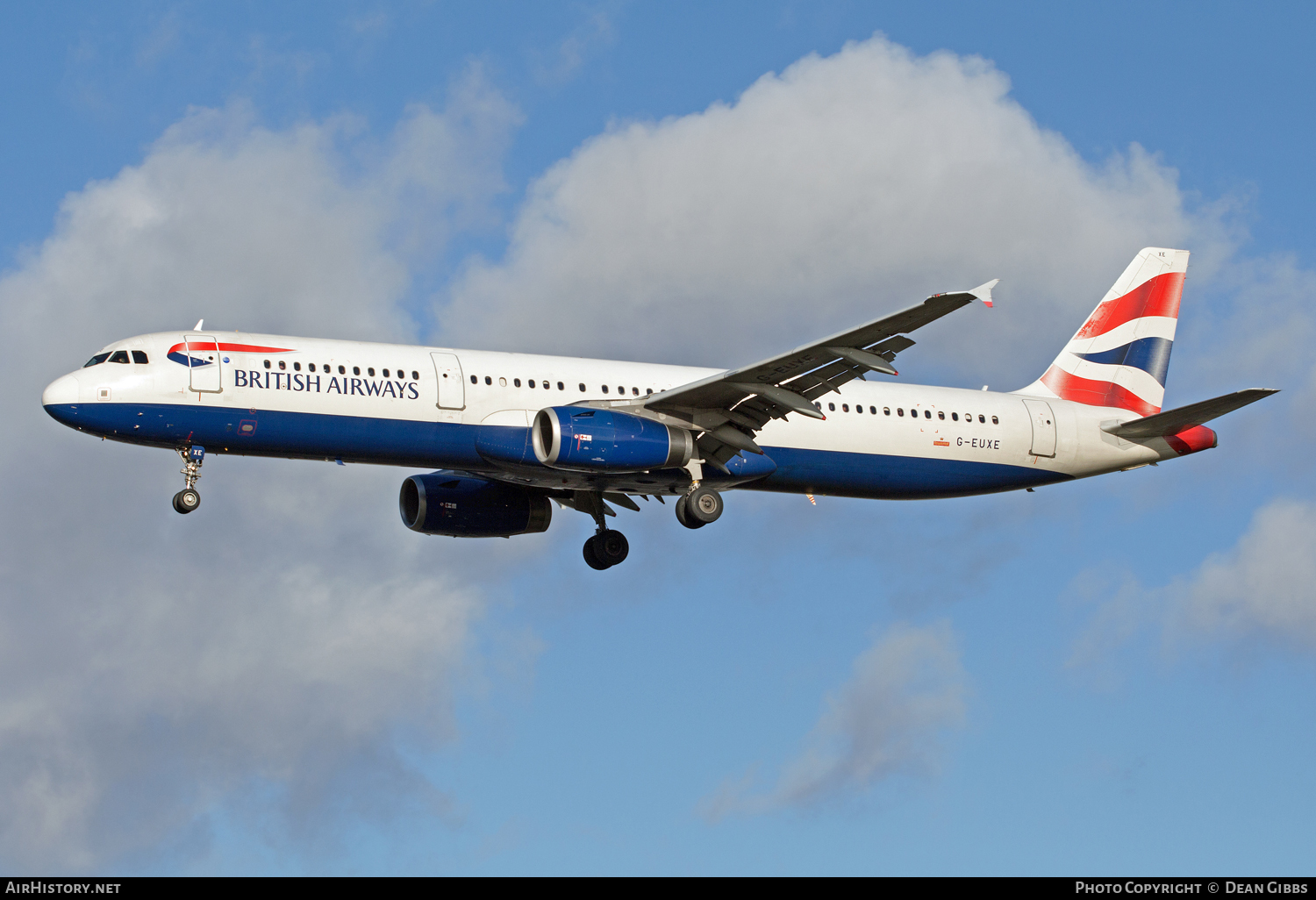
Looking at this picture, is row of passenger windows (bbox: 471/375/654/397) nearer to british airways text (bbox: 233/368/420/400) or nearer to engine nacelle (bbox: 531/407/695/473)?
engine nacelle (bbox: 531/407/695/473)

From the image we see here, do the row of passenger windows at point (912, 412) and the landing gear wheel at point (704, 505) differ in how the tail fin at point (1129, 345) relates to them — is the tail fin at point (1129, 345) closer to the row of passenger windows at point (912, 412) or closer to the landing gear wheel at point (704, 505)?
the row of passenger windows at point (912, 412)

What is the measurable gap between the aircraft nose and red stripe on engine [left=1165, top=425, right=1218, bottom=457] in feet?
93.1

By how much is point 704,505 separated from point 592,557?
6.36 metres

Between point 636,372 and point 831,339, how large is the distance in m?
6.97

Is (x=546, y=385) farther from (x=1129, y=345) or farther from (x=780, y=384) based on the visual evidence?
(x=1129, y=345)

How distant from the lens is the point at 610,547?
149 ft

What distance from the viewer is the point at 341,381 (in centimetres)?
3772

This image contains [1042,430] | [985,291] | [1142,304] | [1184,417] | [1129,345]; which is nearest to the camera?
[985,291]

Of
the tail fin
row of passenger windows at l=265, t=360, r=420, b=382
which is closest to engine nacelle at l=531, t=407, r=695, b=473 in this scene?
row of passenger windows at l=265, t=360, r=420, b=382

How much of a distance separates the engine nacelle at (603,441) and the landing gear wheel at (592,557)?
747 centimetres

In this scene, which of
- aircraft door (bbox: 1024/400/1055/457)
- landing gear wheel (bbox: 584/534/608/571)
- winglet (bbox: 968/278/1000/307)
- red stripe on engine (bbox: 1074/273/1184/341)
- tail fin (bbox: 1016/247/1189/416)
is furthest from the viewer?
red stripe on engine (bbox: 1074/273/1184/341)

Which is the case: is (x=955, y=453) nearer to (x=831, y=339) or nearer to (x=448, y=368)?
(x=831, y=339)

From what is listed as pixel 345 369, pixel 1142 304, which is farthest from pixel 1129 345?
pixel 345 369

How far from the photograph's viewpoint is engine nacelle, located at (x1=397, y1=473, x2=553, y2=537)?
146 feet
